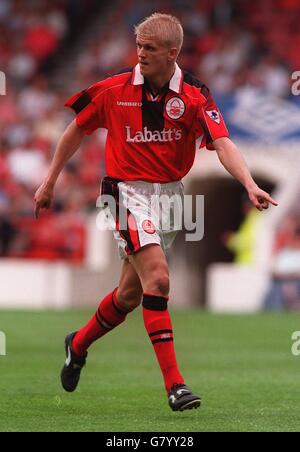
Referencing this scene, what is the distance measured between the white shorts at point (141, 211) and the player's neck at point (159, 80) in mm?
579

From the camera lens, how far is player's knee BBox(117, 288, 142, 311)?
756 centimetres

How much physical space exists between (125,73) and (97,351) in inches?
190

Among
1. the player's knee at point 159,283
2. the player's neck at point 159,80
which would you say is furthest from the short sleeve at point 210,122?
the player's knee at point 159,283

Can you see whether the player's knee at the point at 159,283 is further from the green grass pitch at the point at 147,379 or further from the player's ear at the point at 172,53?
the player's ear at the point at 172,53

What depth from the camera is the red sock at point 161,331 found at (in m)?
6.95

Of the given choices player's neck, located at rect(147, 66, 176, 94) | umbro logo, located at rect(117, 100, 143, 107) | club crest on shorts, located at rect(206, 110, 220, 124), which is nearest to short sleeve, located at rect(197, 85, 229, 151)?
club crest on shorts, located at rect(206, 110, 220, 124)

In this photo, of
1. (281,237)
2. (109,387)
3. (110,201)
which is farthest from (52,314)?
(110,201)

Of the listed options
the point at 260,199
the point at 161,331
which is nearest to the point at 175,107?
the point at 260,199

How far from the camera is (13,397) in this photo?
7.84 m

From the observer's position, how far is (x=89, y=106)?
750cm

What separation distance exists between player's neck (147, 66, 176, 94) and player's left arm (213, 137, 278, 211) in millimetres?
493

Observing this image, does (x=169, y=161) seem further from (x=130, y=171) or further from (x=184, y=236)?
(x=184, y=236)

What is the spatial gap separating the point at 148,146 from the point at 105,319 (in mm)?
1162

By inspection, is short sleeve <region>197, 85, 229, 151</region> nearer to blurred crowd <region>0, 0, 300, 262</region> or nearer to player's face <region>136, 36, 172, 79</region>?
player's face <region>136, 36, 172, 79</region>
